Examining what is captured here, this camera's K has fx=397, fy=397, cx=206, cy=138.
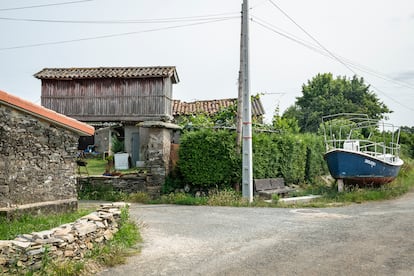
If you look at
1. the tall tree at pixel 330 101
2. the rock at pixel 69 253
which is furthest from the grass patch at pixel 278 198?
the tall tree at pixel 330 101

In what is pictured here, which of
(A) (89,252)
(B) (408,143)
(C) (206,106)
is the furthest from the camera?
(B) (408,143)

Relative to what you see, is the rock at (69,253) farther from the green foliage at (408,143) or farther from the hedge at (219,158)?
the green foliage at (408,143)

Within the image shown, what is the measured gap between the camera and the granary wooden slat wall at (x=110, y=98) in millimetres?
27094

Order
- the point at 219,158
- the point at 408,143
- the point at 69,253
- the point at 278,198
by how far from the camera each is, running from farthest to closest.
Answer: the point at 408,143 → the point at 219,158 → the point at 278,198 → the point at 69,253

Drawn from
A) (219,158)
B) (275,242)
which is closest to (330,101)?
(219,158)

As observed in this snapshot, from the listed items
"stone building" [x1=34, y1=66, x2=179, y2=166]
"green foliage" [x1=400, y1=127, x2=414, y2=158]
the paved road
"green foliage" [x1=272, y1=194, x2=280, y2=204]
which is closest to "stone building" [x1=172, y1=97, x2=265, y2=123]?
"stone building" [x1=34, y1=66, x2=179, y2=166]

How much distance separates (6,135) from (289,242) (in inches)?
239

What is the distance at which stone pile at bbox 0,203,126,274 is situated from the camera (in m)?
5.20

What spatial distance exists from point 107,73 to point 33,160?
64.5 feet

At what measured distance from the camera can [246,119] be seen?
1318 centimetres

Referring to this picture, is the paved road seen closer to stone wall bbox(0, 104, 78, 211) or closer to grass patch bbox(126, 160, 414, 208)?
grass patch bbox(126, 160, 414, 208)

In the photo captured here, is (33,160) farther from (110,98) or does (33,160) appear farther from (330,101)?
(330,101)

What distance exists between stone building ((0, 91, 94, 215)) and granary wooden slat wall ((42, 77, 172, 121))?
687 inches

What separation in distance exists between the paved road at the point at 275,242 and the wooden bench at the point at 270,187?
2.71 meters
